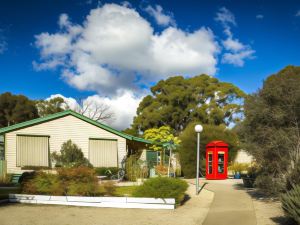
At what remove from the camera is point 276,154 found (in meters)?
11.9

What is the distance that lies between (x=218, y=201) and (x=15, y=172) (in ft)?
41.2

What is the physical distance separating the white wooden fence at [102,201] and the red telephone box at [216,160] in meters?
10.2

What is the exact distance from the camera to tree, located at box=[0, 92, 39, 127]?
47.4 meters

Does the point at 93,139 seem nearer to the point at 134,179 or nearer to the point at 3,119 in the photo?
the point at 134,179

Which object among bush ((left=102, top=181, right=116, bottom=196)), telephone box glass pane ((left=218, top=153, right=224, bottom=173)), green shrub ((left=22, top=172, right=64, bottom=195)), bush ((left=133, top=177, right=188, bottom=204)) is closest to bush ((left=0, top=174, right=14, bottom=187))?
green shrub ((left=22, top=172, right=64, bottom=195))

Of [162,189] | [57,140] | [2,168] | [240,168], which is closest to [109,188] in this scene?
[162,189]

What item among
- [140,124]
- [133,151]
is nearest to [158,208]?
[133,151]

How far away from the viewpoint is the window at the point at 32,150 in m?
20.1

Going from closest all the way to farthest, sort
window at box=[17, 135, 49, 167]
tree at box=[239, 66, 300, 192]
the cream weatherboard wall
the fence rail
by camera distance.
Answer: tree at box=[239, 66, 300, 192], the fence rail, the cream weatherboard wall, window at box=[17, 135, 49, 167]

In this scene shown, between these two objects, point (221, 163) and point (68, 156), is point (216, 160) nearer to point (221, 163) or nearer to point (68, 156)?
point (221, 163)

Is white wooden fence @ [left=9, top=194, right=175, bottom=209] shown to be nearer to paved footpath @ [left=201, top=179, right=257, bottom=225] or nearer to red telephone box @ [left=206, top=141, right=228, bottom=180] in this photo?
paved footpath @ [left=201, top=179, right=257, bottom=225]

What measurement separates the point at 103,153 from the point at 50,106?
31385 mm

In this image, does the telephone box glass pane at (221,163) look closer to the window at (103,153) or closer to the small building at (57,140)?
the small building at (57,140)

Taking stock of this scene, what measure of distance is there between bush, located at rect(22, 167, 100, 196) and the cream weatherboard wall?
7.89 metres
